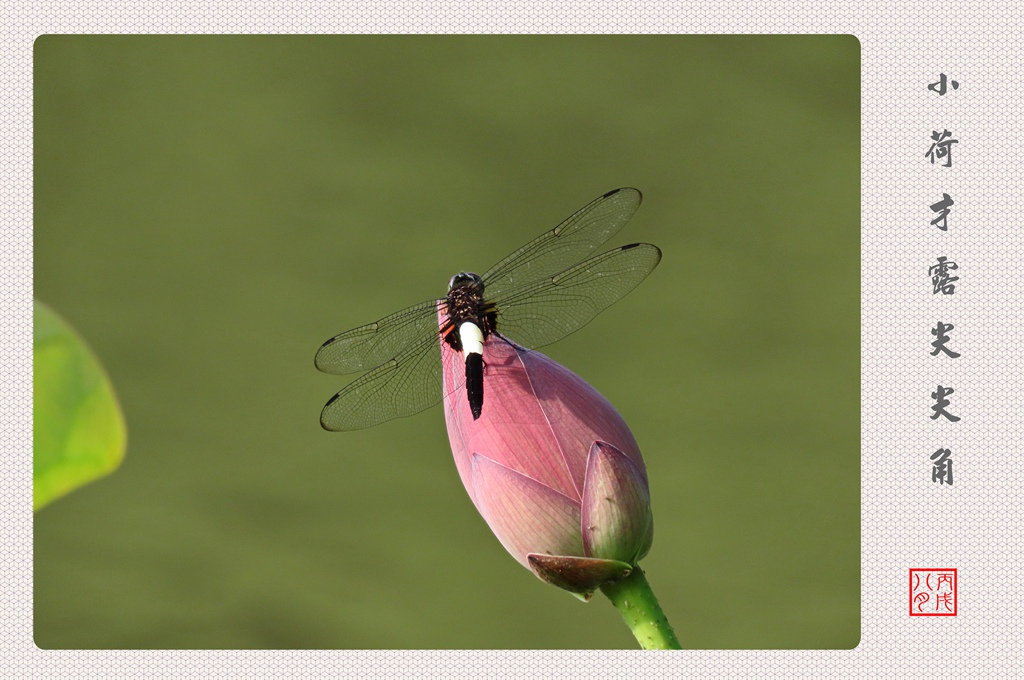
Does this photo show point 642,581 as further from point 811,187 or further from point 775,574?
point 811,187

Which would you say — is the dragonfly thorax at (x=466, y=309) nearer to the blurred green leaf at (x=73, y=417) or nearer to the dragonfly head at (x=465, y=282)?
the dragonfly head at (x=465, y=282)

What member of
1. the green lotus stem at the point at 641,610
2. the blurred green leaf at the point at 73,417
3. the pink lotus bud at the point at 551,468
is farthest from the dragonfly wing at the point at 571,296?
the blurred green leaf at the point at 73,417

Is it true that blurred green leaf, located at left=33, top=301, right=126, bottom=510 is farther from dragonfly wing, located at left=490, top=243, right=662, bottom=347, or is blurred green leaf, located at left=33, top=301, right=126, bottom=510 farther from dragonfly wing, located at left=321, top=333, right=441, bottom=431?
dragonfly wing, located at left=490, top=243, right=662, bottom=347

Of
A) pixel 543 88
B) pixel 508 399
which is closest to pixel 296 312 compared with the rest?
pixel 543 88

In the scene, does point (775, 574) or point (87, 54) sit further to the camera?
point (87, 54)

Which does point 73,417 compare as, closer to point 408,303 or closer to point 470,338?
point 470,338

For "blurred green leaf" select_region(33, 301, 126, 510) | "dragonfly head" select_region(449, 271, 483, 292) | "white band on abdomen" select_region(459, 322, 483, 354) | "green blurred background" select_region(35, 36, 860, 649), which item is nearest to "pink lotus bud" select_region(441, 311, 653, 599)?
"white band on abdomen" select_region(459, 322, 483, 354)
